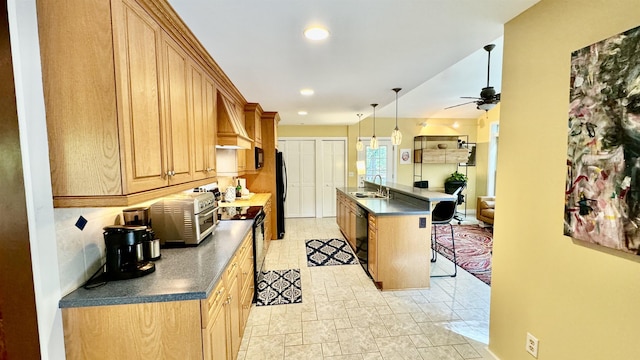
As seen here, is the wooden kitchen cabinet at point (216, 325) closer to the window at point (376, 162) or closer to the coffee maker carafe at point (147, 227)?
the coffee maker carafe at point (147, 227)

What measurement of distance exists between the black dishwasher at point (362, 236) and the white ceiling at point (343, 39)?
1.64 metres

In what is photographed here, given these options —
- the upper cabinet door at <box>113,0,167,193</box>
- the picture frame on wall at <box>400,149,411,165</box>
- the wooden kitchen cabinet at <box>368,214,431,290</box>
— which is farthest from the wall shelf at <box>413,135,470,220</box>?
the upper cabinet door at <box>113,0,167,193</box>

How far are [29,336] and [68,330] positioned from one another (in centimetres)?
16

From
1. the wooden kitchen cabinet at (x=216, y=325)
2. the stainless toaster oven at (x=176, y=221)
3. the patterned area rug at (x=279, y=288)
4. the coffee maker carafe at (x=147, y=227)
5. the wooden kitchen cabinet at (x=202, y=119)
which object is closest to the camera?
the wooden kitchen cabinet at (x=216, y=325)

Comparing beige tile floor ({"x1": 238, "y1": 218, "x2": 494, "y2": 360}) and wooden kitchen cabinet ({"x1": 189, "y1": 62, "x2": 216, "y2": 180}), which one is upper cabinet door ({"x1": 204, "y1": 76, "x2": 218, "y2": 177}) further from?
beige tile floor ({"x1": 238, "y1": 218, "x2": 494, "y2": 360})

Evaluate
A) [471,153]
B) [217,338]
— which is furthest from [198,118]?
[471,153]

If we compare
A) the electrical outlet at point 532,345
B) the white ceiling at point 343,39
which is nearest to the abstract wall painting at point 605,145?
the white ceiling at point 343,39

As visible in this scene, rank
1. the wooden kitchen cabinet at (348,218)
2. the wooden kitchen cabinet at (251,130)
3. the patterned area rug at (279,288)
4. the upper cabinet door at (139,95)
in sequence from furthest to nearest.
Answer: the wooden kitchen cabinet at (348,218) < the wooden kitchen cabinet at (251,130) < the patterned area rug at (279,288) < the upper cabinet door at (139,95)

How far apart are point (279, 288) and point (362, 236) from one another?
4.19 ft

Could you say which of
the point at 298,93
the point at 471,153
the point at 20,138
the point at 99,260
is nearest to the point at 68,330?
the point at 99,260

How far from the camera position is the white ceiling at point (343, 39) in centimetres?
155

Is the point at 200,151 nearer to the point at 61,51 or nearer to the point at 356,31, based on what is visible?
the point at 61,51

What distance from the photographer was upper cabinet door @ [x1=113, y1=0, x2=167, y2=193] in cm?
119

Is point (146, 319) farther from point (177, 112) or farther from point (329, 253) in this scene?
point (329, 253)
